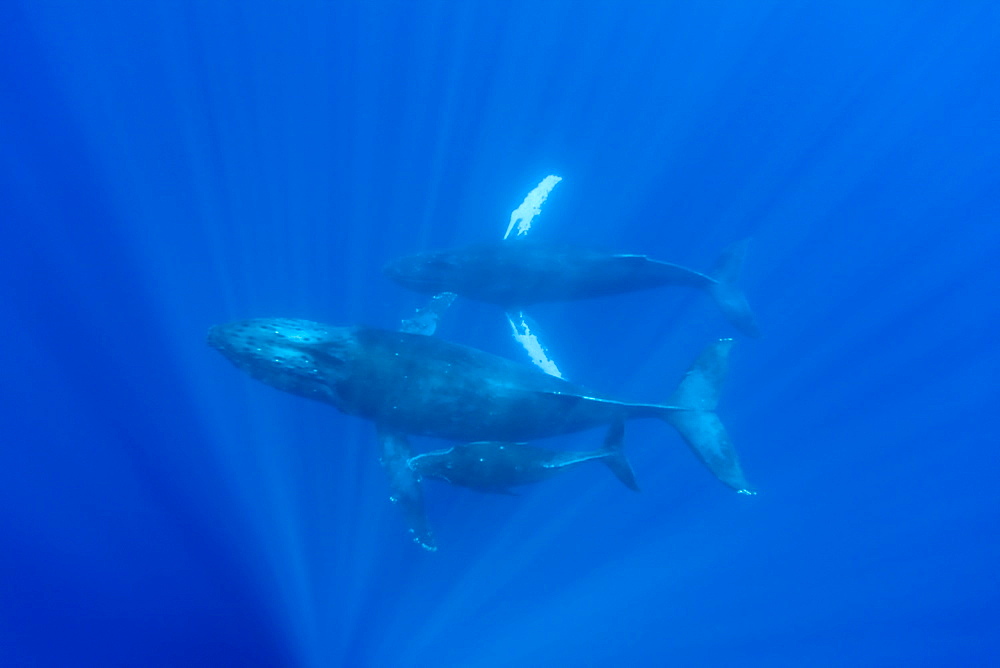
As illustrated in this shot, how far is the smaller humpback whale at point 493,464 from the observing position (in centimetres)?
1022

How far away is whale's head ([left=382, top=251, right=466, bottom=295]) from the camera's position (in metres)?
13.8

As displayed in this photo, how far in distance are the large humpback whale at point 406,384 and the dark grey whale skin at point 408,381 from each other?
2cm

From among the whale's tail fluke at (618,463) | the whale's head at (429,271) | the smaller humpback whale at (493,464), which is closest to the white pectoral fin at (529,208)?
the whale's head at (429,271)

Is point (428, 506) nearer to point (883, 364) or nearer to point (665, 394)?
point (665, 394)

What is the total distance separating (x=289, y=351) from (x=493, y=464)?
3.86 m

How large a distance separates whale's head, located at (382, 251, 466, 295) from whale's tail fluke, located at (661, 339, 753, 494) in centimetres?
535

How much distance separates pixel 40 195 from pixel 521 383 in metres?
7.91

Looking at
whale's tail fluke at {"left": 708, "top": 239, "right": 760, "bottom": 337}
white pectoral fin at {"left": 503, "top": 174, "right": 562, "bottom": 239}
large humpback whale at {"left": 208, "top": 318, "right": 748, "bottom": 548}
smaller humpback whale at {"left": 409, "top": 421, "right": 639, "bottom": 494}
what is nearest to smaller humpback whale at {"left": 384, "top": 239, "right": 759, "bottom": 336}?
white pectoral fin at {"left": 503, "top": 174, "right": 562, "bottom": 239}

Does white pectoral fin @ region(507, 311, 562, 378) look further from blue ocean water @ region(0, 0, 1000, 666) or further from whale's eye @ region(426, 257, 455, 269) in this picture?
whale's eye @ region(426, 257, 455, 269)

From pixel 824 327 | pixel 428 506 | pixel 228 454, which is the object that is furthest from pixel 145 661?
pixel 824 327

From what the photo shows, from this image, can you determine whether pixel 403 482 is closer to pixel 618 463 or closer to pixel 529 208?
pixel 618 463

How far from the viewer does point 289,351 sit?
10320 mm

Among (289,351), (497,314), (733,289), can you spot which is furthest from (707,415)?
(289,351)

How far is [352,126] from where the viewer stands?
1409 centimetres
